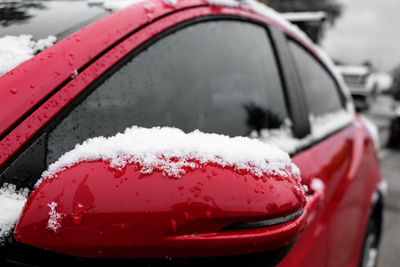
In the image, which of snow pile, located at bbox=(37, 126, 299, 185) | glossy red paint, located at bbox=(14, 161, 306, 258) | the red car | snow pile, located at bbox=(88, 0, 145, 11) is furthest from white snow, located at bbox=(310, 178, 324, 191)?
snow pile, located at bbox=(88, 0, 145, 11)

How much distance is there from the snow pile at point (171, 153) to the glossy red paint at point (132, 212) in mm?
23

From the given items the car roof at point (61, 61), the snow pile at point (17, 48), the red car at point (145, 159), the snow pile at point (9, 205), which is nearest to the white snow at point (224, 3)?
the red car at point (145, 159)

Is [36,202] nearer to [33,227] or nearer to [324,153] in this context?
[33,227]

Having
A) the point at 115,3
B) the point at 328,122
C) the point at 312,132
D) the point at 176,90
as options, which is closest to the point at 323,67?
the point at 328,122

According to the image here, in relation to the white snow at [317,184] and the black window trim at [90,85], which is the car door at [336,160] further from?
the black window trim at [90,85]

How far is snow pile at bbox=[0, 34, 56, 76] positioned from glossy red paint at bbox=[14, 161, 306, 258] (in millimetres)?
320

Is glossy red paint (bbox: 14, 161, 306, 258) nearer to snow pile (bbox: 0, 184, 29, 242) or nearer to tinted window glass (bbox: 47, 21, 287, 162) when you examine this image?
snow pile (bbox: 0, 184, 29, 242)

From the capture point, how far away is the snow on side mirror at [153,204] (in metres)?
0.72

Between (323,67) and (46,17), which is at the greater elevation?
(46,17)

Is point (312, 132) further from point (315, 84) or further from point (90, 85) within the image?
point (90, 85)

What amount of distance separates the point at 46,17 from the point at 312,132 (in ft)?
4.04

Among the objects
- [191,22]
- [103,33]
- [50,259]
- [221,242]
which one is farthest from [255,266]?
[191,22]

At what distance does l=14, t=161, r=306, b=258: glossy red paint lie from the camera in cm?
72

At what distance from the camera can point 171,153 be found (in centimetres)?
79
